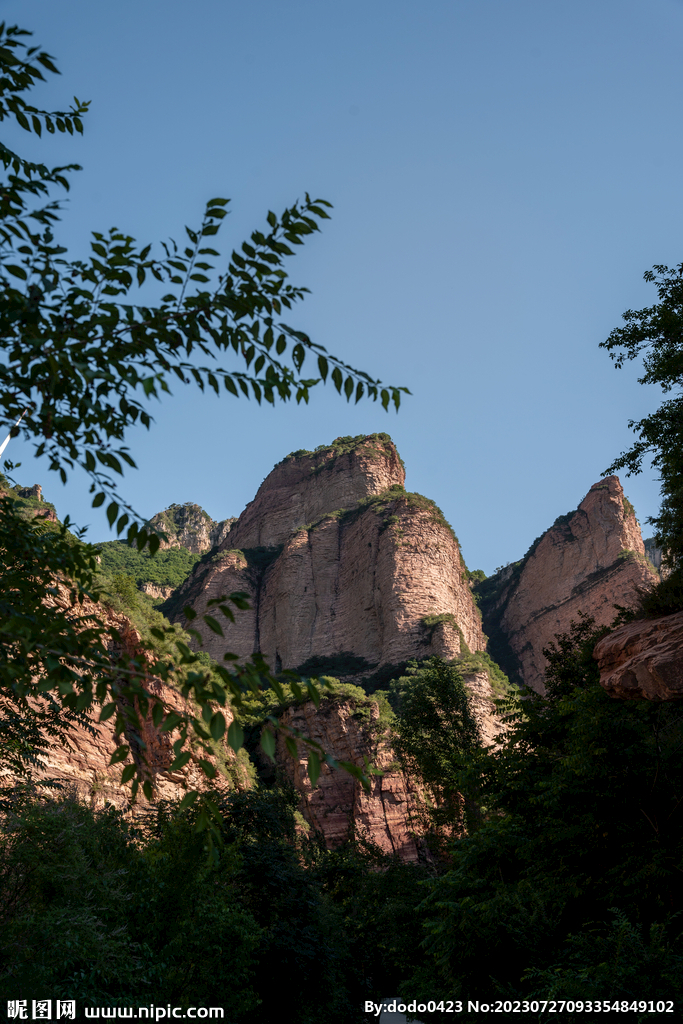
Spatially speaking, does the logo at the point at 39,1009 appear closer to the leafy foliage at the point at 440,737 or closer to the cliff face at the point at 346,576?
the leafy foliage at the point at 440,737

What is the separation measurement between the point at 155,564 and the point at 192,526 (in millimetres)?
15055

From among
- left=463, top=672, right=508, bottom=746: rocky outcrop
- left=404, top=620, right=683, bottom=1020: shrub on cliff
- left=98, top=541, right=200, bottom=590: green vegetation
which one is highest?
left=98, top=541, right=200, bottom=590: green vegetation

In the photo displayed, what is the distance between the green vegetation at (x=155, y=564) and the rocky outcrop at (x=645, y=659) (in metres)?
60.0

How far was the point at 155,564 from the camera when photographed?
3024 inches

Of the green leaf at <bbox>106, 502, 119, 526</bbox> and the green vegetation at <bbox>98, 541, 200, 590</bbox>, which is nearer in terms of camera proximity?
the green leaf at <bbox>106, 502, 119, 526</bbox>

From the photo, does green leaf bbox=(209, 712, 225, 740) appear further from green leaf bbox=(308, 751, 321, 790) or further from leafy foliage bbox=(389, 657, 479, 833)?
leafy foliage bbox=(389, 657, 479, 833)

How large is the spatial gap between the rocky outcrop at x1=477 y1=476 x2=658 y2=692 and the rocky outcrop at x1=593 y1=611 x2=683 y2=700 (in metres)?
Answer: 43.2

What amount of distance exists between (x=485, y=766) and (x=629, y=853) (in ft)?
17.3

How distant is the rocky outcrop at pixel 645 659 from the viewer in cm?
961

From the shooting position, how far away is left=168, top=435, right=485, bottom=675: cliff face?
1754 inches

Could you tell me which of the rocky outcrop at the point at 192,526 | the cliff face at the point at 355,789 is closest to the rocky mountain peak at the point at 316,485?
the cliff face at the point at 355,789

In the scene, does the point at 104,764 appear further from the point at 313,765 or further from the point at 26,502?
the point at 313,765

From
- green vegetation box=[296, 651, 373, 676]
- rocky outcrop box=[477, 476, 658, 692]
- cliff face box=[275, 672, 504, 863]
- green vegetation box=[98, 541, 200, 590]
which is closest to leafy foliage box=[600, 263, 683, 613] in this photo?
cliff face box=[275, 672, 504, 863]

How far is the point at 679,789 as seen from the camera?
34.3ft
